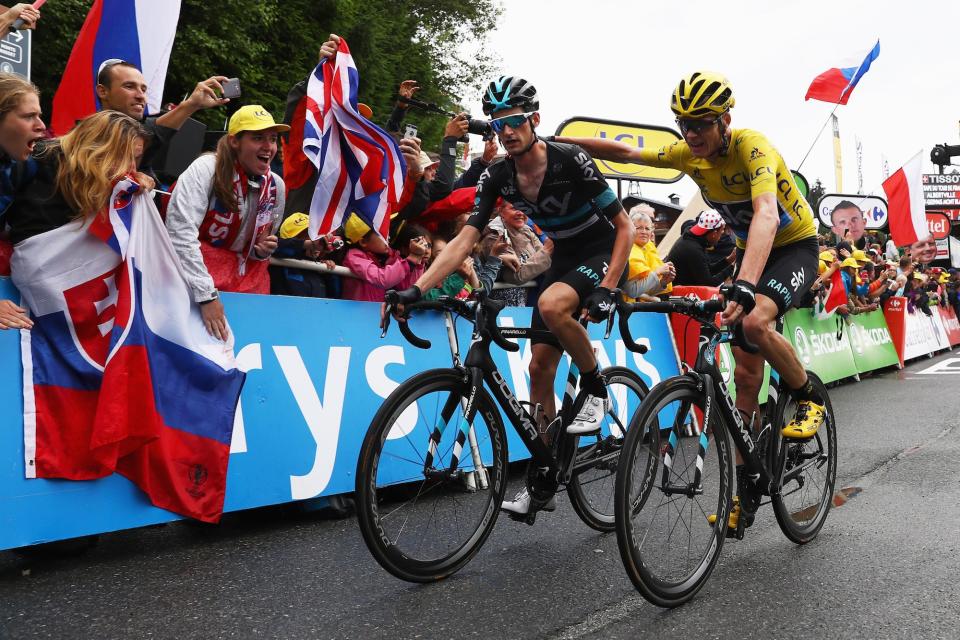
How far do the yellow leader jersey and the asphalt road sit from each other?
5.59 ft

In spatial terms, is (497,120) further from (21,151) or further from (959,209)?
(959,209)

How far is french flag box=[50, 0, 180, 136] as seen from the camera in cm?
597

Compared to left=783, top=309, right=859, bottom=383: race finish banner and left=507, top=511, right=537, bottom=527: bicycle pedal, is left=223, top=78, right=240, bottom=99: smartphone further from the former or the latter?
left=783, top=309, right=859, bottom=383: race finish banner

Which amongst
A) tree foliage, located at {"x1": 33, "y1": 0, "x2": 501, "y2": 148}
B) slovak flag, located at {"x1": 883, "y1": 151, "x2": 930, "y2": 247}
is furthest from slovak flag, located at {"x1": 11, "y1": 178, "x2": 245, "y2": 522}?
slovak flag, located at {"x1": 883, "y1": 151, "x2": 930, "y2": 247}

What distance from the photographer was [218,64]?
16.9m

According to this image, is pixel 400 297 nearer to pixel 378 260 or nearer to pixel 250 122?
pixel 250 122

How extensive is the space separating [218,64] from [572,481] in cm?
1516

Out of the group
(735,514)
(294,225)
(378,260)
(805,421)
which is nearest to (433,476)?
(735,514)

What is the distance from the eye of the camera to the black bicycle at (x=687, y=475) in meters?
3.25

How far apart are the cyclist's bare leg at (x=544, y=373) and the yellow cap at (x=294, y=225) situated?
2273 millimetres

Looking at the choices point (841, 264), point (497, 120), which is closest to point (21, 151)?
point (497, 120)

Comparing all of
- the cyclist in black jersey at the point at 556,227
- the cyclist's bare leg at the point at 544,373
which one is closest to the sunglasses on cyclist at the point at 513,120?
the cyclist in black jersey at the point at 556,227

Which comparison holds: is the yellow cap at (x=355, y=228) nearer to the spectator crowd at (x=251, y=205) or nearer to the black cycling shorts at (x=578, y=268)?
the spectator crowd at (x=251, y=205)

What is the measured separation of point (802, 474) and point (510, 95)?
255 cm
